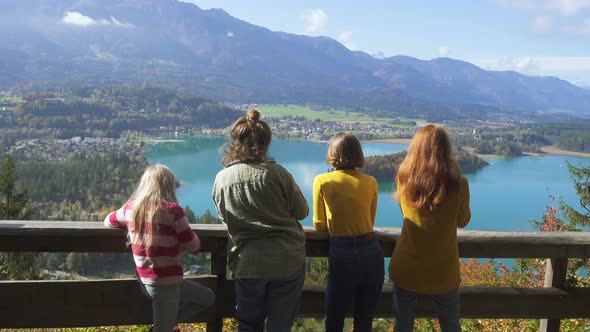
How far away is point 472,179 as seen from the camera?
43.5m

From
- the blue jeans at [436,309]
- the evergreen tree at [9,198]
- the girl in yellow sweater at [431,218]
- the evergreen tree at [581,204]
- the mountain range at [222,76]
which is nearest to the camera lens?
the girl in yellow sweater at [431,218]

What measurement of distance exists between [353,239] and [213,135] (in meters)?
65.5

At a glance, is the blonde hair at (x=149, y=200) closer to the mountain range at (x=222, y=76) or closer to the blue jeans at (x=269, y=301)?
the blue jeans at (x=269, y=301)

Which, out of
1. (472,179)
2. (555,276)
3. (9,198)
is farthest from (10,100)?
(555,276)

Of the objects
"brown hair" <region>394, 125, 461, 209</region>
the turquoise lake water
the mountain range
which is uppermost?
the mountain range

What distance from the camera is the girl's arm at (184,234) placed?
206cm

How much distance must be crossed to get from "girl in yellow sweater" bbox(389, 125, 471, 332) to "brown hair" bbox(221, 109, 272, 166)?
24.3 inches

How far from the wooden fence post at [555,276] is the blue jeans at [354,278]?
94 cm

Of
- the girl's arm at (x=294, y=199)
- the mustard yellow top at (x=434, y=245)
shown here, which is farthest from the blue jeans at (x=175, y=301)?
the mustard yellow top at (x=434, y=245)

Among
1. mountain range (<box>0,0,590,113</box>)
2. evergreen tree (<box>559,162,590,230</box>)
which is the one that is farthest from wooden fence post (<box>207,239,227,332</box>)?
mountain range (<box>0,0,590,113</box>)

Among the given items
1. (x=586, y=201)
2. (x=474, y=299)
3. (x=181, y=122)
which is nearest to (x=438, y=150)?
(x=474, y=299)

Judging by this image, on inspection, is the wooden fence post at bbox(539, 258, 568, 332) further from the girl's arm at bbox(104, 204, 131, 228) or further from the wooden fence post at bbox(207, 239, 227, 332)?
the girl's arm at bbox(104, 204, 131, 228)

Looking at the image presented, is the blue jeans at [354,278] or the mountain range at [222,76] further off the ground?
the mountain range at [222,76]

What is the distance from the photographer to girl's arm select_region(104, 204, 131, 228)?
6.95ft
